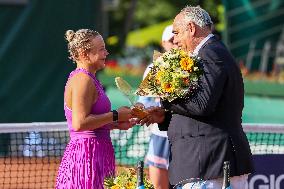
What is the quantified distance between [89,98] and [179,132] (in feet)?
2.44

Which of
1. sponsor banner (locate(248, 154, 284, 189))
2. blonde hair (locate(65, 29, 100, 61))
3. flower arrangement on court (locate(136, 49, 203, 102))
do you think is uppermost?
blonde hair (locate(65, 29, 100, 61))

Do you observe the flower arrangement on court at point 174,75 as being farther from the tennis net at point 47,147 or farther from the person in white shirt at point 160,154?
the tennis net at point 47,147

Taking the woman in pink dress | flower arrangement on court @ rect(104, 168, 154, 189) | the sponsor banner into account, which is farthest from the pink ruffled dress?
the sponsor banner

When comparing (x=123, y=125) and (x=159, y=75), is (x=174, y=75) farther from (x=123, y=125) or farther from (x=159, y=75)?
(x=123, y=125)

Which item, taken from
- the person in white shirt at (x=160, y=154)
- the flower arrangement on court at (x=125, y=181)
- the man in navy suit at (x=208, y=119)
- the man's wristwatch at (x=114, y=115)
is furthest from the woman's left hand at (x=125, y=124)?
the person in white shirt at (x=160, y=154)

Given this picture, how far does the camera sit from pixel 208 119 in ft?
16.6

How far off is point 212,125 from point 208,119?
1.8 inches

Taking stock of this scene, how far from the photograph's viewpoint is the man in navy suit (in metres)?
4.97

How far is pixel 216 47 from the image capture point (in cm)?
506

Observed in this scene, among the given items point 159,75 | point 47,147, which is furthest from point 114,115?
point 47,147

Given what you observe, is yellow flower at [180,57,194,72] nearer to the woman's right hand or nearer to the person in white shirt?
the woman's right hand

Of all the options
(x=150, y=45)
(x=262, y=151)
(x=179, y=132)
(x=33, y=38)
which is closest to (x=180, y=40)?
(x=179, y=132)

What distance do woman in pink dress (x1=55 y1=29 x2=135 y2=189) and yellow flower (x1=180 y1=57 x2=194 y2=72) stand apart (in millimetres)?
806

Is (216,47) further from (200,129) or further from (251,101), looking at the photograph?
(251,101)
